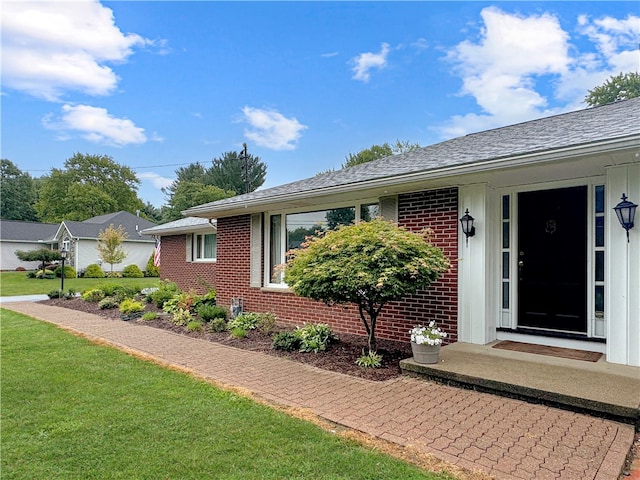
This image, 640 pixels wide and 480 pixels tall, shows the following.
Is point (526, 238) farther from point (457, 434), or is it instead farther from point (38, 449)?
point (38, 449)

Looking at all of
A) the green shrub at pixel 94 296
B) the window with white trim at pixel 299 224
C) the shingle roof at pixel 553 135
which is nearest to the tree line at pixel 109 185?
the green shrub at pixel 94 296

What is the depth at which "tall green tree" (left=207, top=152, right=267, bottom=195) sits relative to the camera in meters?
41.0

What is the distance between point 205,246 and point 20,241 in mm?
27166

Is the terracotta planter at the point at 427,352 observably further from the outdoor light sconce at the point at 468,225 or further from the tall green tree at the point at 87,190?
the tall green tree at the point at 87,190

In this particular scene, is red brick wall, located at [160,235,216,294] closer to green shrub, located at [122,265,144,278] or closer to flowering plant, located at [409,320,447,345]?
flowering plant, located at [409,320,447,345]

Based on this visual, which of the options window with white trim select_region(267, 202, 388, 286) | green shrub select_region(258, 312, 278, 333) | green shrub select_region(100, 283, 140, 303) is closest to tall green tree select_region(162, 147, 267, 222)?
green shrub select_region(100, 283, 140, 303)

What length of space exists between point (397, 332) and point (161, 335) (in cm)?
450

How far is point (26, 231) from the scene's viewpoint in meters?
33.9

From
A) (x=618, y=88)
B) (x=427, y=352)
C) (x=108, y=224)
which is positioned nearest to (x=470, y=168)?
(x=427, y=352)

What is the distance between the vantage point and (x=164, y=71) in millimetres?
13906

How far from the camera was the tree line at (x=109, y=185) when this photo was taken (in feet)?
130

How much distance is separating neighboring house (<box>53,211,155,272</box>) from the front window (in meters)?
13.3

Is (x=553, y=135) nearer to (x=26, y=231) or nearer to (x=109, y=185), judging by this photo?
(x=26, y=231)

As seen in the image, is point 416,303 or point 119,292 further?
point 119,292
